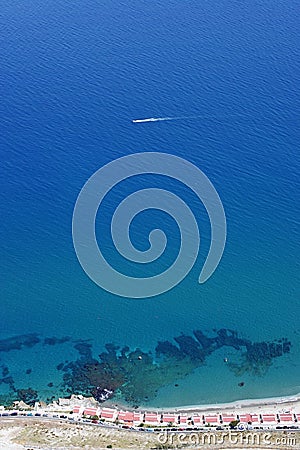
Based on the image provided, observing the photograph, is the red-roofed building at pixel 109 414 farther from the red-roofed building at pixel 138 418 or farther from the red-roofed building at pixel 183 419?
the red-roofed building at pixel 183 419

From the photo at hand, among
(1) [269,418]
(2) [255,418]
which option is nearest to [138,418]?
(2) [255,418]

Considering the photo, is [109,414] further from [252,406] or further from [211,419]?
[252,406]

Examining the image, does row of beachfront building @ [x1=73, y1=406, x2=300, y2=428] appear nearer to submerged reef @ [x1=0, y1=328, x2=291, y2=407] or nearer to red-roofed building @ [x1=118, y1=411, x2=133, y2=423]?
red-roofed building @ [x1=118, y1=411, x2=133, y2=423]

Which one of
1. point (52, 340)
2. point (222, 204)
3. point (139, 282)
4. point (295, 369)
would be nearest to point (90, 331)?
point (52, 340)

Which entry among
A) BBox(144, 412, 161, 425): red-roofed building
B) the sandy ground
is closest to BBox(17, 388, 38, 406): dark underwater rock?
the sandy ground

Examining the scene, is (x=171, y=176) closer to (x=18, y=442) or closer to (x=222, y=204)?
(x=222, y=204)

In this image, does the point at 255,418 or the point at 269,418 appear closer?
the point at 255,418
